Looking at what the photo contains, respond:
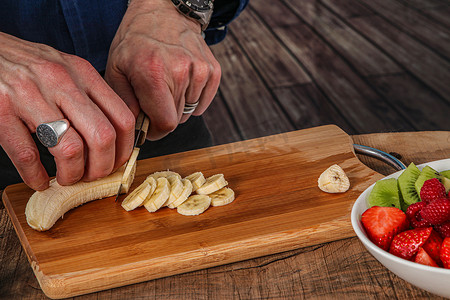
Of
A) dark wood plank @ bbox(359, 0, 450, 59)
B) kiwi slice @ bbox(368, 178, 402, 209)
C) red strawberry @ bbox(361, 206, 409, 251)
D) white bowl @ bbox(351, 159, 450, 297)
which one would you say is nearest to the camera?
white bowl @ bbox(351, 159, 450, 297)

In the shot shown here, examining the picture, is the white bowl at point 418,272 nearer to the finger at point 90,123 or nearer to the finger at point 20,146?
the finger at point 90,123

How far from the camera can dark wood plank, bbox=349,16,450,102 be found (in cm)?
395

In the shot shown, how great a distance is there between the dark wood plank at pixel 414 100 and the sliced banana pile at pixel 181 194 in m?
2.38

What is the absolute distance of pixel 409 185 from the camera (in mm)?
1137

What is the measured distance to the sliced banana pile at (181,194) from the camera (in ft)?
4.42

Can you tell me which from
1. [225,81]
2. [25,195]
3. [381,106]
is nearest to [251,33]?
[225,81]

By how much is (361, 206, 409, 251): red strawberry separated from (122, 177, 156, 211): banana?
60 cm

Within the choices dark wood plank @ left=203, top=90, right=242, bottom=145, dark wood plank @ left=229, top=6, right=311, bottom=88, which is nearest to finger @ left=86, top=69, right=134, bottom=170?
dark wood plank @ left=203, top=90, right=242, bottom=145

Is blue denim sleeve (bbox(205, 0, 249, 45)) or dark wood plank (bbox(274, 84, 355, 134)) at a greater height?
blue denim sleeve (bbox(205, 0, 249, 45))

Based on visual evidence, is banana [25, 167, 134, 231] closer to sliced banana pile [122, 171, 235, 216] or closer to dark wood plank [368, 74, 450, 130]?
sliced banana pile [122, 171, 235, 216]

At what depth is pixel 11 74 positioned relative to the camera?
1131mm

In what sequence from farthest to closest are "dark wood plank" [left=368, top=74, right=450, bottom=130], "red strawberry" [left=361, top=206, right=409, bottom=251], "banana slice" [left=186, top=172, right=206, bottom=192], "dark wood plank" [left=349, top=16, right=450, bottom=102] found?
"dark wood plank" [left=349, top=16, right=450, bottom=102] < "dark wood plank" [left=368, top=74, right=450, bottom=130] < "banana slice" [left=186, top=172, right=206, bottom=192] < "red strawberry" [left=361, top=206, right=409, bottom=251]

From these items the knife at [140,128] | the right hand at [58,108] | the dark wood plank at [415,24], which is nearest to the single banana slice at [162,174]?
the knife at [140,128]

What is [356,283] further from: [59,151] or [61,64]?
[61,64]
